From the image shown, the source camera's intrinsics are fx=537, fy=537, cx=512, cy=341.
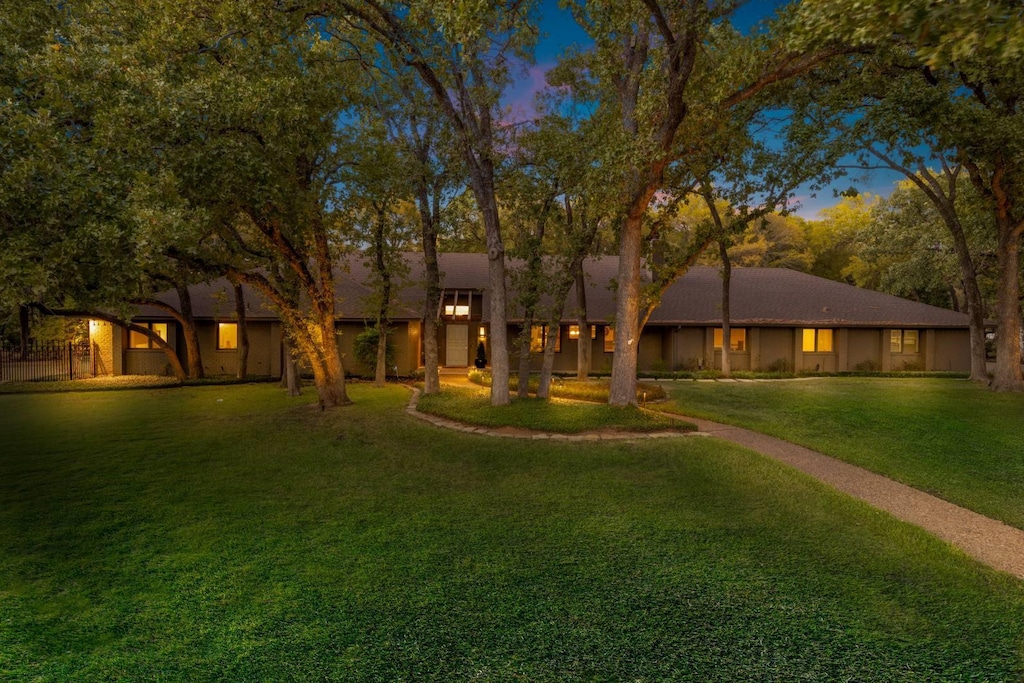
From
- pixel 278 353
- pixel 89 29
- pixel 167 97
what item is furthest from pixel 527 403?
pixel 278 353

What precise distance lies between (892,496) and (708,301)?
770 inches

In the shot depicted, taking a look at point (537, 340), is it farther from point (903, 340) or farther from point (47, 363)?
point (47, 363)

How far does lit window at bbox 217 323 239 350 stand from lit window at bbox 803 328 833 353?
25571 millimetres

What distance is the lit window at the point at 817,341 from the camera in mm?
24875

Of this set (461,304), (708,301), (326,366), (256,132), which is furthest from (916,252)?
(256,132)

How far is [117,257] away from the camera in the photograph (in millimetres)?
7426

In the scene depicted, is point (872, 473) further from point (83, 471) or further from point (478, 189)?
point (83, 471)

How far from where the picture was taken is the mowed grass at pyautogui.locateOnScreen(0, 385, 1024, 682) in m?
3.43

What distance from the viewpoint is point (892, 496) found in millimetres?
6973

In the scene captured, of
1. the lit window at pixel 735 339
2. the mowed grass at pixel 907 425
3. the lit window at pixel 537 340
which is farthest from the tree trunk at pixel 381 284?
the lit window at pixel 735 339

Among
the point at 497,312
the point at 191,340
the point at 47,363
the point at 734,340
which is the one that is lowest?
the point at 47,363

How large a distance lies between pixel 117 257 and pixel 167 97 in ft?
9.15

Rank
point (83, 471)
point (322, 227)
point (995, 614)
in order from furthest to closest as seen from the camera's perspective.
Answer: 1. point (322, 227)
2. point (83, 471)
3. point (995, 614)

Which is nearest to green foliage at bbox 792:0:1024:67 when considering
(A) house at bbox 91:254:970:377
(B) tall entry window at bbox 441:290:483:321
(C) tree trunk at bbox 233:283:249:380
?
(A) house at bbox 91:254:970:377
